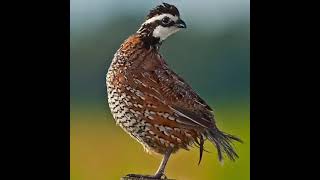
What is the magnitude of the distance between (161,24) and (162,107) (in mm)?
498

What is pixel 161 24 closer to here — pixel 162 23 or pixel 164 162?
pixel 162 23

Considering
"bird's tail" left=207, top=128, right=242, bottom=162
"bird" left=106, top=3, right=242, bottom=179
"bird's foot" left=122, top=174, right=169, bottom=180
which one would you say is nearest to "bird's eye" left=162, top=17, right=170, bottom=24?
"bird" left=106, top=3, right=242, bottom=179

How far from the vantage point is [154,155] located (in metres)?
4.38

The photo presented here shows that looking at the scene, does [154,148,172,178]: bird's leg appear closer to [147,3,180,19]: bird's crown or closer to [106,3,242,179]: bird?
[106,3,242,179]: bird

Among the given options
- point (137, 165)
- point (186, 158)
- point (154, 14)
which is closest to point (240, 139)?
point (186, 158)

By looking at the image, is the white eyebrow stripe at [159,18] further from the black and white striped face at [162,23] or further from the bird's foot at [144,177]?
the bird's foot at [144,177]

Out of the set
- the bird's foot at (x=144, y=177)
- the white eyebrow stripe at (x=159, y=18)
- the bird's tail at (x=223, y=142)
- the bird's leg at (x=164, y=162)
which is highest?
the white eyebrow stripe at (x=159, y=18)

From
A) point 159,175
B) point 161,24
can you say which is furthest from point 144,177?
point 161,24

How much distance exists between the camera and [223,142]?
4.16 meters

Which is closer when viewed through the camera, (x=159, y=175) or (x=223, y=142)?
(x=223, y=142)

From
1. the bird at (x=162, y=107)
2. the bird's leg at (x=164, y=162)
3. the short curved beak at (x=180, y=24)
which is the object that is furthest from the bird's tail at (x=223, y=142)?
the short curved beak at (x=180, y=24)

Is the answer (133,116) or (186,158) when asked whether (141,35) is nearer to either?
(133,116)

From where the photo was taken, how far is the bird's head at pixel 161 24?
13.9 feet

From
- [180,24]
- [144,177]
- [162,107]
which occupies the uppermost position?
[180,24]
